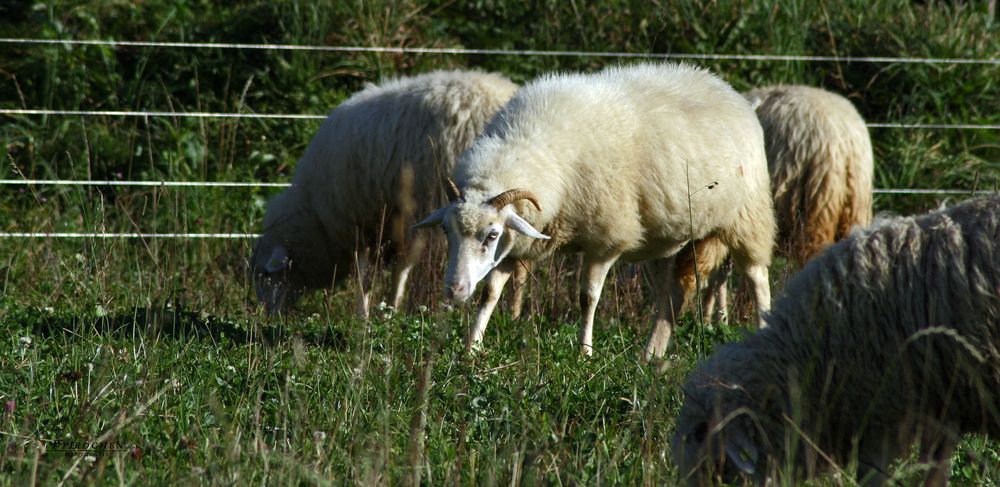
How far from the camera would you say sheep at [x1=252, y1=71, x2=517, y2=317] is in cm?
632

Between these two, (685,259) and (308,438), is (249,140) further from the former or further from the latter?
(308,438)

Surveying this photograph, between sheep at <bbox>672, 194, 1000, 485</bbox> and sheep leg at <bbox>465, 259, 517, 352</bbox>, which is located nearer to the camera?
sheep at <bbox>672, 194, 1000, 485</bbox>

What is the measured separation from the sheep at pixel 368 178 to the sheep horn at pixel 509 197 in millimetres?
897

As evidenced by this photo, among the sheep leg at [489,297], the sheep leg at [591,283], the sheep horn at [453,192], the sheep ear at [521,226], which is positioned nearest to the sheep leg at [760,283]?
the sheep leg at [591,283]

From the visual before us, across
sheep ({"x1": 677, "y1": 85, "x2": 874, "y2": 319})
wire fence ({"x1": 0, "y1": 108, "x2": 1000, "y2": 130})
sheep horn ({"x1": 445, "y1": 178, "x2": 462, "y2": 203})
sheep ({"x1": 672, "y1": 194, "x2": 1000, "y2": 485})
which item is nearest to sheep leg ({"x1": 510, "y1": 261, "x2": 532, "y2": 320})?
sheep horn ({"x1": 445, "y1": 178, "x2": 462, "y2": 203})

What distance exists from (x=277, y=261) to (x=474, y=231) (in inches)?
86.7

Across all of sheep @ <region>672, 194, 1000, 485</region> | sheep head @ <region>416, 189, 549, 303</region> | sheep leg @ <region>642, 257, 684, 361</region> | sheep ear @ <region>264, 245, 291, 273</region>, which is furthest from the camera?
sheep ear @ <region>264, 245, 291, 273</region>

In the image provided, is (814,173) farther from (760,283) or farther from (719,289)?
(760,283)

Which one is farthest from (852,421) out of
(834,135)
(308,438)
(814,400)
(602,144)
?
(834,135)

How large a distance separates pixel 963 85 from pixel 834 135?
2817 millimetres

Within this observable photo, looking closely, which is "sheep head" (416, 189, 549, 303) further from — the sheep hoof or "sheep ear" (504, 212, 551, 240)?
the sheep hoof

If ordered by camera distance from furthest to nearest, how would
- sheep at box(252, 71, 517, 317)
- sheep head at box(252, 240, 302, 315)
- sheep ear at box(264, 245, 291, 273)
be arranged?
1. sheep ear at box(264, 245, 291, 273)
2. sheep head at box(252, 240, 302, 315)
3. sheep at box(252, 71, 517, 317)

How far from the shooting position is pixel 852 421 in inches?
126

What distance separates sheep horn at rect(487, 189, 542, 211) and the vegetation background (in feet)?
1.77
